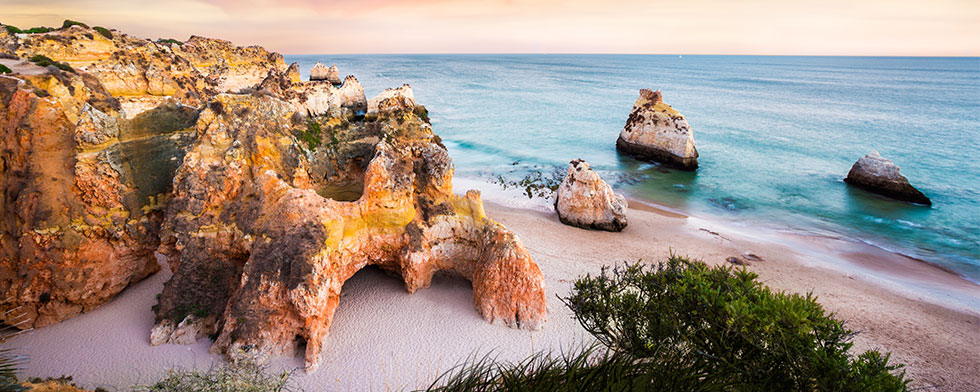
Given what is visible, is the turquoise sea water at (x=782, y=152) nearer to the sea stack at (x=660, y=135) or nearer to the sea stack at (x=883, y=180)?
the sea stack at (x=883, y=180)

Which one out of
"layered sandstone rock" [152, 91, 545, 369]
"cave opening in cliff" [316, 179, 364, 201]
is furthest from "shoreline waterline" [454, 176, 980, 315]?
"cave opening in cliff" [316, 179, 364, 201]

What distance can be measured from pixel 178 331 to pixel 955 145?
65.0m

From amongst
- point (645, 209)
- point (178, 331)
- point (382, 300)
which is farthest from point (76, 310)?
point (645, 209)

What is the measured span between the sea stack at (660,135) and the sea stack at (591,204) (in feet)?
54.2

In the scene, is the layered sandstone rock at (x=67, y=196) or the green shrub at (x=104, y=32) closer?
the layered sandstone rock at (x=67, y=196)

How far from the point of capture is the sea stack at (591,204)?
20.1 meters

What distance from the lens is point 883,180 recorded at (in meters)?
28.8

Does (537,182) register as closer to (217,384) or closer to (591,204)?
(591,204)

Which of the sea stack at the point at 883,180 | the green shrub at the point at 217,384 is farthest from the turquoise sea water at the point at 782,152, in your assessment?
the green shrub at the point at 217,384

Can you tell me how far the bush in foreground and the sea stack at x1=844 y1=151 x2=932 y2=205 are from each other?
3036cm

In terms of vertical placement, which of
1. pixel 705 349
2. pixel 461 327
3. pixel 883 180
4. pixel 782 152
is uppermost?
pixel 705 349

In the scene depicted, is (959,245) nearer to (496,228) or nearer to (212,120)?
(496,228)

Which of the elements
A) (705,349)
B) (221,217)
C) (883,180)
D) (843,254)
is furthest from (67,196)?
(883,180)

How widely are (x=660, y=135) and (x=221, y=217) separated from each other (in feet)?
109
